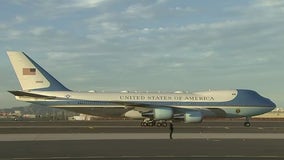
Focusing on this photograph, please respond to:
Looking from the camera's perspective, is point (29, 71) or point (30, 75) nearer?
point (30, 75)

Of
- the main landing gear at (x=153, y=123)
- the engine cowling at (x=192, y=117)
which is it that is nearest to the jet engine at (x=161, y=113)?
the main landing gear at (x=153, y=123)

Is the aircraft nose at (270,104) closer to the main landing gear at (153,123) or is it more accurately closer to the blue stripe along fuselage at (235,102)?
the blue stripe along fuselage at (235,102)

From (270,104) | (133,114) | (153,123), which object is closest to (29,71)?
(133,114)

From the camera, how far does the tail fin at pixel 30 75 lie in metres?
54.3

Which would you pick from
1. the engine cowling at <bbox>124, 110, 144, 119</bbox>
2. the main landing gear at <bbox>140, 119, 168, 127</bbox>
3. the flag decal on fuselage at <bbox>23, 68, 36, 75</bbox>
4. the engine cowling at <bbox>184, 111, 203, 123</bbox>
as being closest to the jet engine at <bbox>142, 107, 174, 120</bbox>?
A: the main landing gear at <bbox>140, 119, 168, 127</bbox>

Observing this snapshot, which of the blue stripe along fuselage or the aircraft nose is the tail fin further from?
the aircraft nose

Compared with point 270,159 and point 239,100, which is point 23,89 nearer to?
point 239,100

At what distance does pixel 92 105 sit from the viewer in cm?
5169

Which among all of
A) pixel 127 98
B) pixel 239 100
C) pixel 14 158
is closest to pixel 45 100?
pixel 127 98

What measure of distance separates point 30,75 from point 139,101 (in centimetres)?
1312

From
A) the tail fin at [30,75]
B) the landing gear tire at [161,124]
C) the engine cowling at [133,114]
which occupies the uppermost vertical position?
the tail fin at [30,75]

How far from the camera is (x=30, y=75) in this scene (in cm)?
5472

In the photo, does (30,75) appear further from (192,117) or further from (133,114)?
(192,117)

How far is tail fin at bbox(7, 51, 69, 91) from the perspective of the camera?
178 feet
